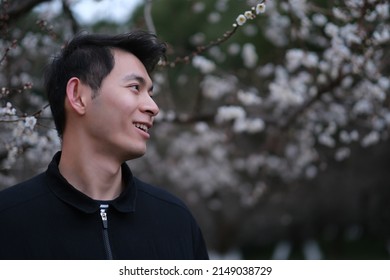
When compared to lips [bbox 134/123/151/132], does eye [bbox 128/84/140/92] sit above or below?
above

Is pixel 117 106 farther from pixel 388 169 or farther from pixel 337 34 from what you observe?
pixel 388 169

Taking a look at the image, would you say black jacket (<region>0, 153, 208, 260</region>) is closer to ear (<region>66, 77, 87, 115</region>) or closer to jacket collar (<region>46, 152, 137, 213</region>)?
jacket collar (<region>46, 152, 137, 213</region>)

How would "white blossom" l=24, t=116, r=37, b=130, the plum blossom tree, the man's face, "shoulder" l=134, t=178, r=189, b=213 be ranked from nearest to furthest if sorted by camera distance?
the man's face → "shoulder" l=134, t=178, r=189, b=213 → "white blossom" l=24, t=116, r=37, b=130 → the plum blossom tree

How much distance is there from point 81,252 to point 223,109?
3.17 meters

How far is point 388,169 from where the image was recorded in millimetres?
10648

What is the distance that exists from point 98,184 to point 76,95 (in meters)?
0.33

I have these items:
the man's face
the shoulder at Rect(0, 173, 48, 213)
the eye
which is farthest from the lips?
the shoulder at Rect(0, 173, 48, 213)

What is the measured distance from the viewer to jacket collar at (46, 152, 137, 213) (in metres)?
2.01

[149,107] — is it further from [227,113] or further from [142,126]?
[227,113]

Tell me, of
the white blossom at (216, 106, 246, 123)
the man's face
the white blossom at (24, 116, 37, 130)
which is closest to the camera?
the man's face

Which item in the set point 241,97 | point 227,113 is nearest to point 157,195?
point 227,113

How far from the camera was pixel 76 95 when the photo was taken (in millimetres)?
2186

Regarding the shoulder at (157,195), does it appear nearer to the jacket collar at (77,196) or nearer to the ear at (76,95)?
the jacket collar at (77,196)

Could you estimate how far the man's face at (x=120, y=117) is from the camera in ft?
6.88
